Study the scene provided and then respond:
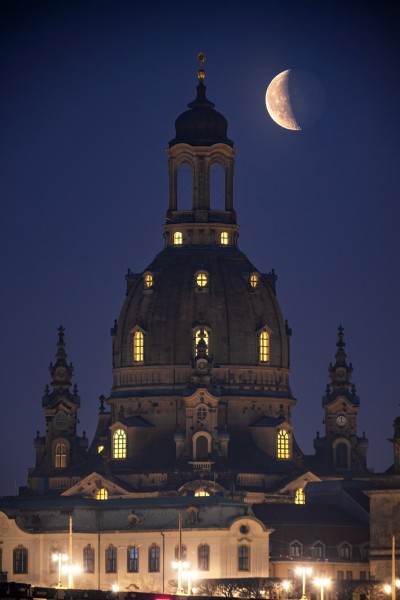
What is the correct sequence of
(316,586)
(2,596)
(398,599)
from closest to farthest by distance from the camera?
(2,596)
(398,599)
(316,586)

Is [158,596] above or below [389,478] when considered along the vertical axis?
below

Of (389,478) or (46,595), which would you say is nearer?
(46,595)

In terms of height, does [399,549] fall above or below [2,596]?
above

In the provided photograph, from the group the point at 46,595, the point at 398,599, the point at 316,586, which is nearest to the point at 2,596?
the point at 46,595

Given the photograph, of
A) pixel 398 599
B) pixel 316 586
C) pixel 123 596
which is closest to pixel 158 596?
pixel 123 596

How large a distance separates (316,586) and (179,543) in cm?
937

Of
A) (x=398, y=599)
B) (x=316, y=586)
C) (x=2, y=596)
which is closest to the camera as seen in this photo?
(x=2, y=596)

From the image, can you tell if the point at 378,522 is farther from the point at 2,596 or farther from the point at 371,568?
the point at 2,596

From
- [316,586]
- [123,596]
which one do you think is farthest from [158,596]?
[316,586]

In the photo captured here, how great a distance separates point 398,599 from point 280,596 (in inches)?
501

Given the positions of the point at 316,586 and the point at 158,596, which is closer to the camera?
the point at 158,596

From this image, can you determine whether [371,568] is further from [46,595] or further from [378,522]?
[46,595]

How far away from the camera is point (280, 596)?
186m

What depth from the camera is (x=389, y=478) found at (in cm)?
19962
